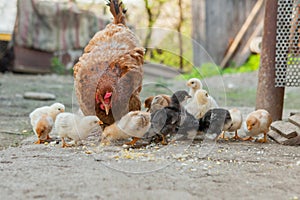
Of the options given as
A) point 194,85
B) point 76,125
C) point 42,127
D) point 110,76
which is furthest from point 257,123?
point 42,127

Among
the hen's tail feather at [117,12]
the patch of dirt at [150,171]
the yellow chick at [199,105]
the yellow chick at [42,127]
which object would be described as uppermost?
the hen's tail feather at [117,12]

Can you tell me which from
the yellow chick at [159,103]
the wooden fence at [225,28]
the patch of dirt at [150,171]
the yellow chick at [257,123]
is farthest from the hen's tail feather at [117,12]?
the wooden fence at [225,28]

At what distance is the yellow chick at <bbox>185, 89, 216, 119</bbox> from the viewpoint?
308 cm

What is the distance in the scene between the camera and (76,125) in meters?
2.80

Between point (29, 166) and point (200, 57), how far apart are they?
21.3 ft

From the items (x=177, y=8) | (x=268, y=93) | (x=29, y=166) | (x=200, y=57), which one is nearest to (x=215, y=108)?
(x=268, y=93)

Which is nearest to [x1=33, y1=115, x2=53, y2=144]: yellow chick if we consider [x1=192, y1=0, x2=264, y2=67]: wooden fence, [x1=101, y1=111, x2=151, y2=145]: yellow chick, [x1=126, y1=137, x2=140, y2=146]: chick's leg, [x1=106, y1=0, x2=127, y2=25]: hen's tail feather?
[x1=101, y1=111, x2=151, y2=145]: yellow chick

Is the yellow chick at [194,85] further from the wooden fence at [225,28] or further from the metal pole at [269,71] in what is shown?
the wooden fence at [225,28]

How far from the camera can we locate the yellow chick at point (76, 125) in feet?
9.07

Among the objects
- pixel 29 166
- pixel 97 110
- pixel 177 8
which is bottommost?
pixel 29 166

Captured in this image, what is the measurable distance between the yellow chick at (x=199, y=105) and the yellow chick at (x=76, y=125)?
72cm

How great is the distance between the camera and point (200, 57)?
8.43 m

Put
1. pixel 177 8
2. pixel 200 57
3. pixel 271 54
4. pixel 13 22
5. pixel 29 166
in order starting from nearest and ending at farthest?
1. pixel 29 166
2. pixel 271 54
3. pixel 13 22
4. pixel 200 57
5. pixel 177 8

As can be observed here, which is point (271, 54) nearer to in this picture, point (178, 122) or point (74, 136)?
point (178, 122)
